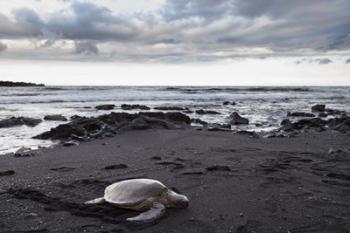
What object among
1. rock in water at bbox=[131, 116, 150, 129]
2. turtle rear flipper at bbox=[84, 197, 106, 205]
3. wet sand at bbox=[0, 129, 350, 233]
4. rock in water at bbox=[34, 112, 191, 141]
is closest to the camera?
wet sand at bbox=[0, 129, 350, 233]

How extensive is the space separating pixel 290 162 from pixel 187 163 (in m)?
1.93

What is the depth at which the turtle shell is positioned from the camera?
4.75 meters

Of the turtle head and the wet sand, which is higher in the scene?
the turtle head

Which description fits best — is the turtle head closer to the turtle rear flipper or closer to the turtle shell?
the turtle shell

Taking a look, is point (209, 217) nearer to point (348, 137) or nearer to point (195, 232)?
point (195, 232)

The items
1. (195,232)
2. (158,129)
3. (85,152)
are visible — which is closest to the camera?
(195,232)

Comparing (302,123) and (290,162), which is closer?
(290,162)

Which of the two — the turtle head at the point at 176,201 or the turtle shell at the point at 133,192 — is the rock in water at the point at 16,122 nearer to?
the turtle shell at the point at 133,192

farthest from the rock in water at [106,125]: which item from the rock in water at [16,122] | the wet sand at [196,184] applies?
the rock in water at [16,122]

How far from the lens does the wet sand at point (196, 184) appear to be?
172 inches

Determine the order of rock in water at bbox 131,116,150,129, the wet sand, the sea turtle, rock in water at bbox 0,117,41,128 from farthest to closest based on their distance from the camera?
1. rock in water at bbox 0,117,41,128
2. rock in water at bbox 131,116,150,129
3. the sea turtle
4. the wet sand

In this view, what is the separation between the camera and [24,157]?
26.8 feet

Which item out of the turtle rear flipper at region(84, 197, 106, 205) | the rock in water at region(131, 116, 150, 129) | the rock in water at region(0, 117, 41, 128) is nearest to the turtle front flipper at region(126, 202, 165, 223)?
the turtle rear flipper at region(84, 197, 106, 205)

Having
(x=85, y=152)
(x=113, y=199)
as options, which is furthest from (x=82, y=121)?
(x=113, y=199)
